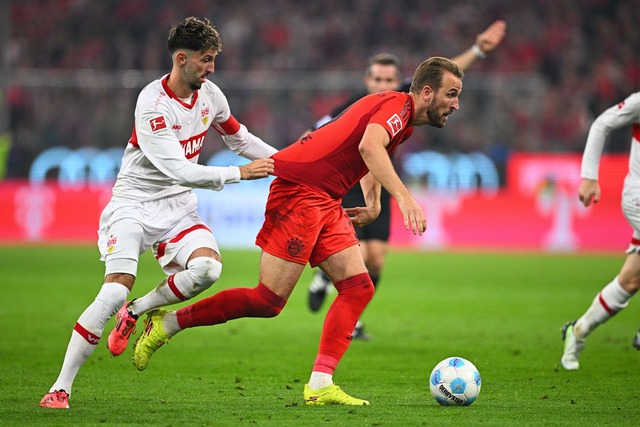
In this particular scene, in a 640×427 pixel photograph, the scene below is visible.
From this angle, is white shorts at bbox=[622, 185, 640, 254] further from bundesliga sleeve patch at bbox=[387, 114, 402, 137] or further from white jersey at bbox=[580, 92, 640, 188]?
bundesliga sleeve patch at bbox=[387, 114, 402, 137]

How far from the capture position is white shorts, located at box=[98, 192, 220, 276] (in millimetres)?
6355

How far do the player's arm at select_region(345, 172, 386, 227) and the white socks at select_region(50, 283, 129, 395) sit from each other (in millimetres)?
1666

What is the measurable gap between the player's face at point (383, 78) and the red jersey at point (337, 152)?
10.9 feet

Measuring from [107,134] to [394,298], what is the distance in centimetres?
1055

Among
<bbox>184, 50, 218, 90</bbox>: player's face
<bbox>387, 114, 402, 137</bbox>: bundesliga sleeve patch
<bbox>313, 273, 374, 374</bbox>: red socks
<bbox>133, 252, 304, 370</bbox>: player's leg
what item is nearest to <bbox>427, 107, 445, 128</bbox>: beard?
<bbox>387, 114, 402, 137</bbox>: bundesliga sleeve patch

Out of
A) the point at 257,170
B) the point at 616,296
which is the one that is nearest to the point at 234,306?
the point at 257,170

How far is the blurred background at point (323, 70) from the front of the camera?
70.8 ft

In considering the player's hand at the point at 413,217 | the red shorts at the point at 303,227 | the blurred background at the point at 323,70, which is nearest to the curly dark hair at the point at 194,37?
the red shorts at the point at 303,227

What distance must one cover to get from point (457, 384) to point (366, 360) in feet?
7.97

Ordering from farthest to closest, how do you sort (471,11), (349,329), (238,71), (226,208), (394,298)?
(471,11) < (238,71) < (226,208) < (394,298) < (349,329)

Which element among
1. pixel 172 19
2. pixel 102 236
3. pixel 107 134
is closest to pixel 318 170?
pixel 102 236

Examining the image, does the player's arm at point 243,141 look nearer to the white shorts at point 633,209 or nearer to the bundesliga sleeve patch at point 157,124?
the bundesliga sleeve patch at point 157,124

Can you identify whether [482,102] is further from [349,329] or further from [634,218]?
[349,329]

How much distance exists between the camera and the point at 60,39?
26453 mm
